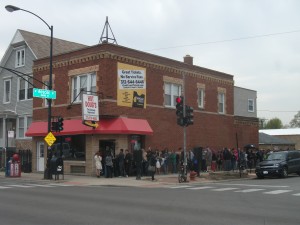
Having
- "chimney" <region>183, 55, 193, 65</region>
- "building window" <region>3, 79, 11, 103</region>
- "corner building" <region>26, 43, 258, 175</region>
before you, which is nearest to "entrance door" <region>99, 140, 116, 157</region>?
"corner building" <region>26, 43, 258, 175</region>

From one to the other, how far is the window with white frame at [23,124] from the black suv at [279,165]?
1895cm

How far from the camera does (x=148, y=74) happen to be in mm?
28750

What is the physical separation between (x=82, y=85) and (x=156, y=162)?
7.03 metres

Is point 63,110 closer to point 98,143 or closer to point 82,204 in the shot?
point 98,143

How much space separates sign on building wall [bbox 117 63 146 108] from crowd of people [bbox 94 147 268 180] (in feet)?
10.4

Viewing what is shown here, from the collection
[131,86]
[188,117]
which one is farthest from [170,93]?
[188,117]

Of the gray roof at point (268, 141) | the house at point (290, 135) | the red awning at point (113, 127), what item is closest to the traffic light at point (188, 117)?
the red awning at point (113, 127)

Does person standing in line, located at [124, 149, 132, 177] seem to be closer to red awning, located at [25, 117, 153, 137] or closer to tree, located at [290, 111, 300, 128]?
red awning, located at [25, 117, 153, 137]

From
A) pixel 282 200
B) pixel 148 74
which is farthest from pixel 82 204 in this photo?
pixel 148 74

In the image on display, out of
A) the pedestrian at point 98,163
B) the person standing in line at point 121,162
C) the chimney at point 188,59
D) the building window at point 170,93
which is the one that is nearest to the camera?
the pedestrian at point 98,163

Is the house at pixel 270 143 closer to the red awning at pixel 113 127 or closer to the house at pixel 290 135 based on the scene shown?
the house at pixel 290 135

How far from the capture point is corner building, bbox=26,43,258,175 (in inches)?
1027

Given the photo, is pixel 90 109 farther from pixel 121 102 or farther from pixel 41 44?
pixel 41 44

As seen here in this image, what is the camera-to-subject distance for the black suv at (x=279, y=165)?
2545cm
